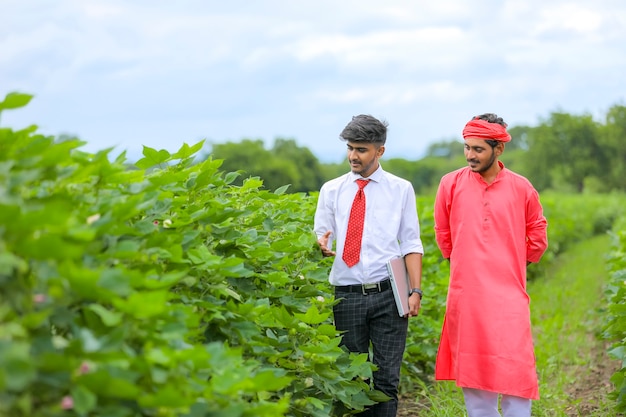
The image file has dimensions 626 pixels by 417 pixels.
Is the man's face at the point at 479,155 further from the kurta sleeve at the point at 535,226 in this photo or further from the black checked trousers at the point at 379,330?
the black checked trousers at the point at 379,330

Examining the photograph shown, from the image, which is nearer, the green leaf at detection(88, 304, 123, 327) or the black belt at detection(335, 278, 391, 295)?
the green leaf at detection(88, 304, 123, 327)

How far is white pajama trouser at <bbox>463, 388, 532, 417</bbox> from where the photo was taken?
15.5ft

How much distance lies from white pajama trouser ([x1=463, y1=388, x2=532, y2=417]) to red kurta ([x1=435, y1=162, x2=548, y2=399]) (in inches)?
4.5

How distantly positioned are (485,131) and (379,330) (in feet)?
4.10

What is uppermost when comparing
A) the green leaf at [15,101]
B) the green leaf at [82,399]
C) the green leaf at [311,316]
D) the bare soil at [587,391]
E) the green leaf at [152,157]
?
the green leaf at [15,101]

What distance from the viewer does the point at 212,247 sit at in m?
3.55

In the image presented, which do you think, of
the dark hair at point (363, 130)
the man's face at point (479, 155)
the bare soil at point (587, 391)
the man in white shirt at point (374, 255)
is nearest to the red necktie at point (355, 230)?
the man in white shirt at point (374, 255)

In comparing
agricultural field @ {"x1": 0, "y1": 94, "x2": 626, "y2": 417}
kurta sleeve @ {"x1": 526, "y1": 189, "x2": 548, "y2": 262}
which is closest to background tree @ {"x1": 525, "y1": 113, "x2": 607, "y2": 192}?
kurta sleeve @ {"x1": 526, "y1": 189, "x2": 548, "y2": 262}

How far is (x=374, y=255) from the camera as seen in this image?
A: 4766 mm

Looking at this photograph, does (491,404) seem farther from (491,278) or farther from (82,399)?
(82,399)

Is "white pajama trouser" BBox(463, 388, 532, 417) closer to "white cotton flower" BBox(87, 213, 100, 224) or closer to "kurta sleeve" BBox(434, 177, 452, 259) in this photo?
"kurta sleeve" BBox(434, 177, 452, 259)

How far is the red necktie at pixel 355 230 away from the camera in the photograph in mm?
4758

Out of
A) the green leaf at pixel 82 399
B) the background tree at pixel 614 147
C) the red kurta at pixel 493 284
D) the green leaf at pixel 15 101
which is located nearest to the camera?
the green leaf at pixel 82 399

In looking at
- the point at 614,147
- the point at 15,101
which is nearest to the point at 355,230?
the point at 15,101
